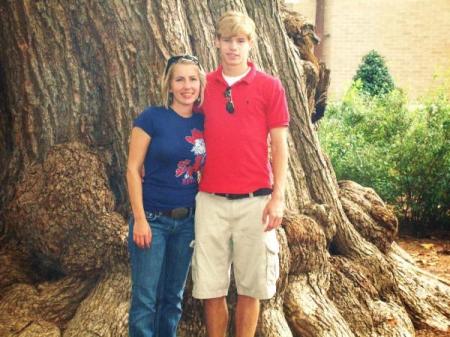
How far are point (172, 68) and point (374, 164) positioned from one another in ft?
17.5

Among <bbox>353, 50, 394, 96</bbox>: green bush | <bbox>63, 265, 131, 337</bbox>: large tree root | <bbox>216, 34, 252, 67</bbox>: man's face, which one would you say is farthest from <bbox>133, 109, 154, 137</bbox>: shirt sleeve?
<bbox>353, 50, 394, 96</bbox>: green bush

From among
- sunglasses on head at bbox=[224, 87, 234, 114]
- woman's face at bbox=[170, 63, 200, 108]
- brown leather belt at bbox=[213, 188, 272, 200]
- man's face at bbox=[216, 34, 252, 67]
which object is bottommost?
brown leather belt at bbox=[213, 188, 272, 200]

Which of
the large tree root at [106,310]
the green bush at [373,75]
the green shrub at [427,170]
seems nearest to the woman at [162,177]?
the large tree root at [106,310]

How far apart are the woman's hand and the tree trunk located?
712mm

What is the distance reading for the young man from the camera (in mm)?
3275

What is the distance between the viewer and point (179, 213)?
329cm

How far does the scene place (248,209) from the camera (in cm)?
332

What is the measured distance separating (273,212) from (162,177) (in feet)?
2.10

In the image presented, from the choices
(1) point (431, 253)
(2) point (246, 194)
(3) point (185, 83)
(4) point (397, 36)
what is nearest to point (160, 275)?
(2) point (246, 194)

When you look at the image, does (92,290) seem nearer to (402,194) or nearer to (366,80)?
(402,194)

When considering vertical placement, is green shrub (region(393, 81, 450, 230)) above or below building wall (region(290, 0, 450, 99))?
below

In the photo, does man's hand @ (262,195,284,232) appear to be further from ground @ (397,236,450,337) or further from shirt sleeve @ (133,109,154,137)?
ground @ (397,236,450,337)

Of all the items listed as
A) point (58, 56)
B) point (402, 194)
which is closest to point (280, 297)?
point (58, 56)

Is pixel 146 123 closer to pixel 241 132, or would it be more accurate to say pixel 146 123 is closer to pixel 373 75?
pixel 241 132
